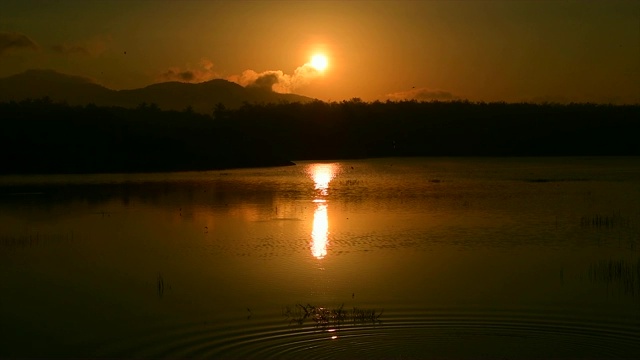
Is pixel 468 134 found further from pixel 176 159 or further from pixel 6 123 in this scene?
pixel 6 123

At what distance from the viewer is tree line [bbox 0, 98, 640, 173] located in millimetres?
56500

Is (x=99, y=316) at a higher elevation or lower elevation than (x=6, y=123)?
lower

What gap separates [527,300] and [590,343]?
232 centimetres

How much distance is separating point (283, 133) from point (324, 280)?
82381 millimetres

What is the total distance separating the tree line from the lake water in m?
30.7

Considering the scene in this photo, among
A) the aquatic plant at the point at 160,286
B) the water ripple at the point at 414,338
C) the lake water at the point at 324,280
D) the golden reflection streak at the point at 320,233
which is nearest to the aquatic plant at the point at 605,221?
the lake water at the point at 324,280

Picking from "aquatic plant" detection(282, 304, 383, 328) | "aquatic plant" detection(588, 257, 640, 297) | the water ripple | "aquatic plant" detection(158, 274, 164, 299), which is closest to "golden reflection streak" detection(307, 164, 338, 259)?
"aquatic plant" detection(158, 274, 164, 299)

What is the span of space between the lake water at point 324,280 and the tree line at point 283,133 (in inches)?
1208

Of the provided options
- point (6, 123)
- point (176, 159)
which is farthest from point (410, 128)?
point (6, 123)

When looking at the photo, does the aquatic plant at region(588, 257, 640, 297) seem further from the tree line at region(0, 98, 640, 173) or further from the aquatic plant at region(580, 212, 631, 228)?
the tree line at region(0, 98, 640, 173)

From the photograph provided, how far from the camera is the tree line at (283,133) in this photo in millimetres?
56500

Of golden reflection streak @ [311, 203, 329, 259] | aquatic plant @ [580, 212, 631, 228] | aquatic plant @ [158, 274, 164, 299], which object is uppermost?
aquatic plant @ [580, 212, 631, 228]

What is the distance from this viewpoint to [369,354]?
334 inches

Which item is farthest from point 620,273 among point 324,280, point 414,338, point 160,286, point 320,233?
point 320,233
